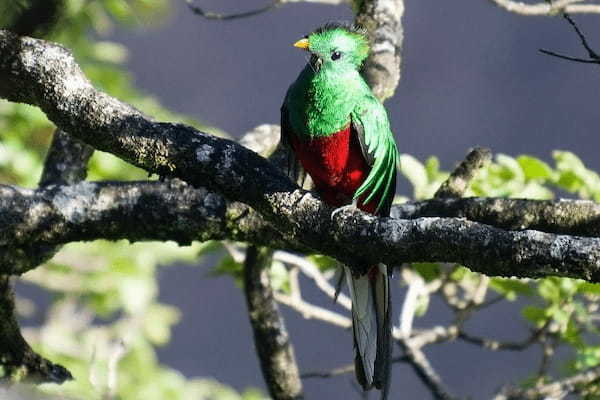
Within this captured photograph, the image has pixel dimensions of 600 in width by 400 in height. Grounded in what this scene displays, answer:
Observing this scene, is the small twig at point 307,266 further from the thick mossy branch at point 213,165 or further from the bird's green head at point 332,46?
the thick mossy branch at point 213,165

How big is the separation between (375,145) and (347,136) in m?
0.10

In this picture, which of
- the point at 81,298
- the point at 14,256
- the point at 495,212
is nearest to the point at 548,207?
the point at 495,212

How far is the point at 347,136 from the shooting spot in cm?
337

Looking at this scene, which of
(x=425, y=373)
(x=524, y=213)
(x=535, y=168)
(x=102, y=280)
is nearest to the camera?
(x=524, y=213)

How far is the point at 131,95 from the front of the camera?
570cm

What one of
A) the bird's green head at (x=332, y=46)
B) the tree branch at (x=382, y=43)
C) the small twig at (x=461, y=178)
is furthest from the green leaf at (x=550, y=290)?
the bird's green head at (x=332, y=46)

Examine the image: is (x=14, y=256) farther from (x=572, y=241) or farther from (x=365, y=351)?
(x=572, y=241)

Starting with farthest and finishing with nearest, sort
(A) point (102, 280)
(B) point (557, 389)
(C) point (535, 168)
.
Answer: (A) point (102, 280) < (C) point (535, 168) < (B) point (557, 389)

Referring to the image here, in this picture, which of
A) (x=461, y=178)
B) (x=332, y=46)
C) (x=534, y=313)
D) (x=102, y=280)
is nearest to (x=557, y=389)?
(x=534, y=313)

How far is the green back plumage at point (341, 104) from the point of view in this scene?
11.0 ft

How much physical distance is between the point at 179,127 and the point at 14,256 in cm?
87

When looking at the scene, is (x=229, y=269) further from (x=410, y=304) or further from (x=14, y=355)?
(x=14, y=355)

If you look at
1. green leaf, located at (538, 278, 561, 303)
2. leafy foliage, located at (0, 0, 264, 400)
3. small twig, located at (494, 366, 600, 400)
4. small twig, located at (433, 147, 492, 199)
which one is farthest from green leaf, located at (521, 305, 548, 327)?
leafy foliage, located at (0, 0, 264, 400)

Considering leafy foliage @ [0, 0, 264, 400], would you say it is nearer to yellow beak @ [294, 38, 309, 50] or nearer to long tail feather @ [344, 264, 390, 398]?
long tail feather @ [344, 264, 390, 398]
